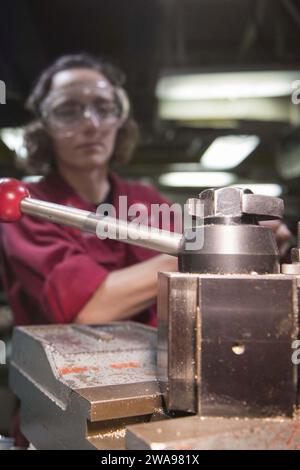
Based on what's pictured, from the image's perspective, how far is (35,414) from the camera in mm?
753

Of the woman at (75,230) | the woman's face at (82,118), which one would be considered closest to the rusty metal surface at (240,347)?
the woman at (75,230)

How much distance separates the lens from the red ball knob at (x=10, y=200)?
71 cm

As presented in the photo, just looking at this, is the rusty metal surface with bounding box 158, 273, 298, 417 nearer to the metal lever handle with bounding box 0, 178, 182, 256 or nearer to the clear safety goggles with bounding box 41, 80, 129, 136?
the metal lever handle with bounding box 0, 178, 182, 256

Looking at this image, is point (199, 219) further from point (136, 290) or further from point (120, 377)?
point (136, 290)

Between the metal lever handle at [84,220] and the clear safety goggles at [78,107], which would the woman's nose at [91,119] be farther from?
the metal lever handle at [84,220]

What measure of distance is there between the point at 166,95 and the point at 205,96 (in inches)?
9.3

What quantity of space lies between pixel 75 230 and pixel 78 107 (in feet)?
1.62

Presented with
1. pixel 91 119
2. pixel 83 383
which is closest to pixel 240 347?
pixel 83 383

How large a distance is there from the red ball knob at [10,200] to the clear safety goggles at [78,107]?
93cm

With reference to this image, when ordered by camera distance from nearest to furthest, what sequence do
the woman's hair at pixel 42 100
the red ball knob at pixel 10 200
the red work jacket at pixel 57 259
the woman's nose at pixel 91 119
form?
the red ball knob at pixel 10 200
the red work jacket at pixel 57 259
the woman's nose at pixel 91 119
the woman's hair at pixel 42 100

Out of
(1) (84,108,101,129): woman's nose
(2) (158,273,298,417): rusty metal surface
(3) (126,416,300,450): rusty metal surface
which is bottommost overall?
(3) (126,416,300,450): rusty metal surface

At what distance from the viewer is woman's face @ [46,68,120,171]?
5.28ft

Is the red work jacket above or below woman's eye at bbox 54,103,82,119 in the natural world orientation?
below

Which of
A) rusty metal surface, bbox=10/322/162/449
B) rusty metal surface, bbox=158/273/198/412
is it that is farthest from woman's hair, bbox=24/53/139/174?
rusty metal surface, bbox=158/273/198/412
